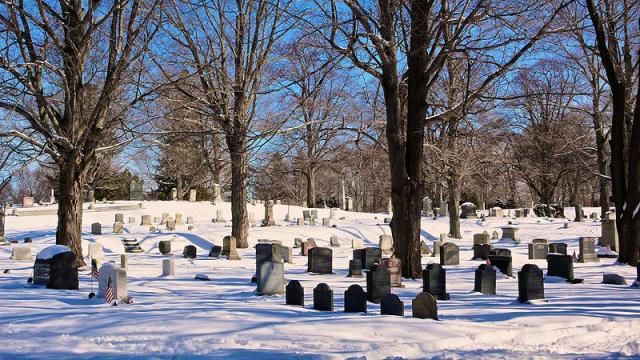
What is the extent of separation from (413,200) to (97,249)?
30.6 ft

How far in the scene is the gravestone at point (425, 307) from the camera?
7941 millimetres

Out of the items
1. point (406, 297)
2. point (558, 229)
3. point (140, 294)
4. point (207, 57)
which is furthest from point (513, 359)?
point (558, 229)

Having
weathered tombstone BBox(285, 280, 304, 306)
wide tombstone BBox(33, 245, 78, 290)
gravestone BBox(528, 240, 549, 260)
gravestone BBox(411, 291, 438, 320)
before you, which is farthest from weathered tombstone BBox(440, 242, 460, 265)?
wide tombstone BBox(33, 245, 78, 290)

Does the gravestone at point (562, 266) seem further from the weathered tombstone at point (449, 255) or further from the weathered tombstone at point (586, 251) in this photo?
the weathered tombstone at point (586, 251)

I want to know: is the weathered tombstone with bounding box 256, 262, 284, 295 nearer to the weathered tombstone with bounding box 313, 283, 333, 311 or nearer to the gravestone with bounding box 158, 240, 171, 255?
the weathered tombstone with bounding box 313, 283, 333, 311

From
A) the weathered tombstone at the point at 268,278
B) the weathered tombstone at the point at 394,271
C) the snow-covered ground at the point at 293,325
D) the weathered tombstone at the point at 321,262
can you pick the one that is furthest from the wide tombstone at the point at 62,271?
the weathered tombstone at the point at 321,262

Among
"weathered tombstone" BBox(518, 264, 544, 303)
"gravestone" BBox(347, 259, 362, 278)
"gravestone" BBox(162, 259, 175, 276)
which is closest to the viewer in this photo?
"weathered tombstone" BBox(518, 264, 544, 303)

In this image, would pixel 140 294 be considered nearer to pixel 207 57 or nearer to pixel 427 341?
pixel 427 341

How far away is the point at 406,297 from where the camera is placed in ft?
34.9

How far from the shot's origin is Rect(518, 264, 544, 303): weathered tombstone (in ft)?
32.7

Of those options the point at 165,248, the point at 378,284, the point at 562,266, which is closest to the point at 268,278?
the point at 378,284

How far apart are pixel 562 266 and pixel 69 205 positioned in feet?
38.0

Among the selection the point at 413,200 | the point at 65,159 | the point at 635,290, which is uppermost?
the point at 65,159

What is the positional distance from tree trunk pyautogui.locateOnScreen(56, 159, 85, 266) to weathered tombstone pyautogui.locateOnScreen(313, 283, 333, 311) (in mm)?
7399
